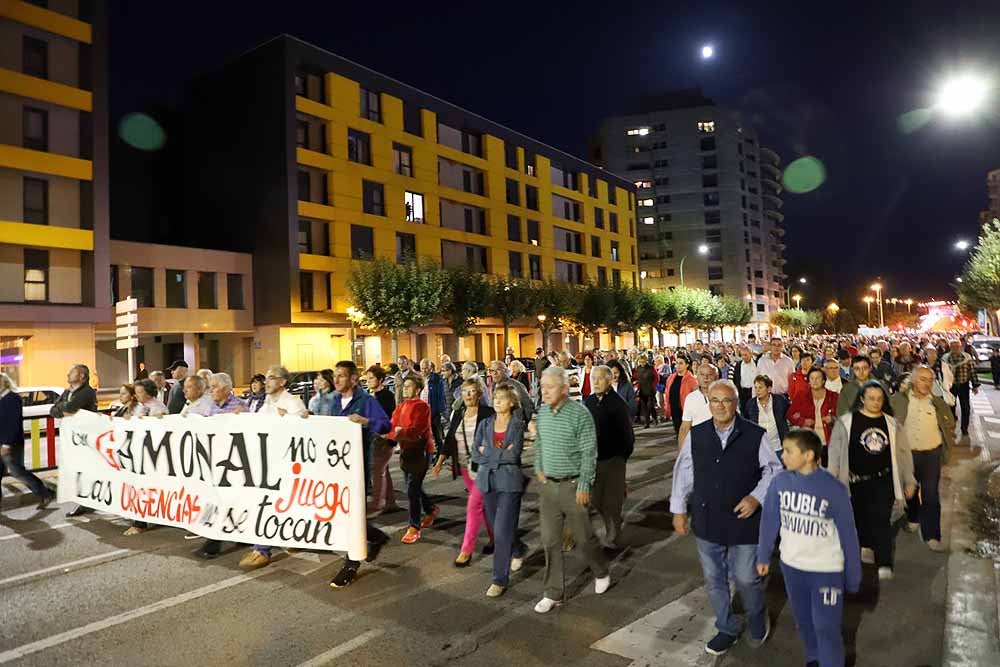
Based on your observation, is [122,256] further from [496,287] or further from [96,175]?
[496,287]

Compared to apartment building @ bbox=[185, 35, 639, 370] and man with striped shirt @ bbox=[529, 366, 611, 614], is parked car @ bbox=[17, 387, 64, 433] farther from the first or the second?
man with striped shirt @ bbox=[529, 366, 611, 614]

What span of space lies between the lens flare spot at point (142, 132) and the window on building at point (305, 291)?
1566cm

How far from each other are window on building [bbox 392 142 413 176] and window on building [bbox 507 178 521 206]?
1029 cm

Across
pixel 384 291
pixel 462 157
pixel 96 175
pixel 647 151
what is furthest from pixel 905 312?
pixel 96 175

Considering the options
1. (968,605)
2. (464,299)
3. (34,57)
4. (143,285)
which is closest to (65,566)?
(968,605)

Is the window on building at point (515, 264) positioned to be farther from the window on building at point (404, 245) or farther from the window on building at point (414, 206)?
the window on building at point (404, 245)

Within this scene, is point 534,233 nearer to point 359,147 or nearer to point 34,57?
point 359,147

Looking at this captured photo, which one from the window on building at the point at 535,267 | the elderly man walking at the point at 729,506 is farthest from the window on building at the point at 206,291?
the elderly man walking at the point at 729,506

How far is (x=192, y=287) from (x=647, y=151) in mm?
83130

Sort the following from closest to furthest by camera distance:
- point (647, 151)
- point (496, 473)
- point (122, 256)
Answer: point (496, 473)
point (122, 256)
point (647, 151)

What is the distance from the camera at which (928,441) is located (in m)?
6.51

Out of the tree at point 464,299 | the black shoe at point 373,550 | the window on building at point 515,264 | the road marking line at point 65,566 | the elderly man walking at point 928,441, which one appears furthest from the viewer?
the window on building at point 515,264

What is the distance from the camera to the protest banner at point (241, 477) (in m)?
6.10

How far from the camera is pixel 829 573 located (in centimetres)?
373
